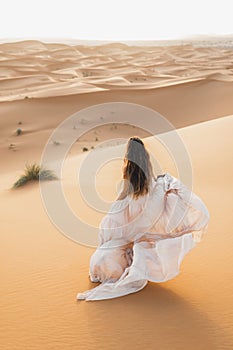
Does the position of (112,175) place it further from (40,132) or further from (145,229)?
(40,132)

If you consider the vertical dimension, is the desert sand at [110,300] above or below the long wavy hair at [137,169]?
below

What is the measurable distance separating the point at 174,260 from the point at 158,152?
20.7 feet

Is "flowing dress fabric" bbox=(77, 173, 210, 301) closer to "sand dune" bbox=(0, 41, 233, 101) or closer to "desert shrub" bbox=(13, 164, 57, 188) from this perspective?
"desert shrub" bbox=(13, 164, 57, 188)

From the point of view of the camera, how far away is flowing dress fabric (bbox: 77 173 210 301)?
3.88 meters

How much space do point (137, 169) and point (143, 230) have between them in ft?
1.74

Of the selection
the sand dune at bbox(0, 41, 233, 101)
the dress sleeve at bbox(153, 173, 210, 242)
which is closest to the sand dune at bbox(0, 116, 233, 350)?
the dress sleeve at bbox(153, 173, 210, 242)

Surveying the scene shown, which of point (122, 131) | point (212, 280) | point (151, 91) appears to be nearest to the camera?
point (212, 280)

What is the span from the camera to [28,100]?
21016 mm

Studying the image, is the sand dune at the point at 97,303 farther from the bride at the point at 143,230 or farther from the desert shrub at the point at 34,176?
the desert shrub at the point at 34,176

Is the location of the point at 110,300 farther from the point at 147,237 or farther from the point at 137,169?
the point at 137,169

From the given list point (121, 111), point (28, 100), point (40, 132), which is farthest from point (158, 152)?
point (28, 100)

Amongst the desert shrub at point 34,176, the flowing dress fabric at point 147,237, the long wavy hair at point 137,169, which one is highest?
the long wavy hair at point 137,169

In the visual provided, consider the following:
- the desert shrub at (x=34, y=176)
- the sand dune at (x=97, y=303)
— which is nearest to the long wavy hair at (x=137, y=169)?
the sand dune at (x=97, y=303)

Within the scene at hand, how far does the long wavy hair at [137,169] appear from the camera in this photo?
382cm
